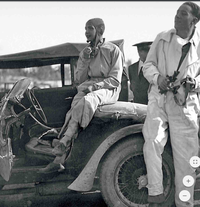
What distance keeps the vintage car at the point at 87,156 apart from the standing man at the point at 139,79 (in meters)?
0.68

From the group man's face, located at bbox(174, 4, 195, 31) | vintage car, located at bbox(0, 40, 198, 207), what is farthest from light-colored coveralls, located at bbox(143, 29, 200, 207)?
vintage car, located at bbox(0, 40, 198, 207)

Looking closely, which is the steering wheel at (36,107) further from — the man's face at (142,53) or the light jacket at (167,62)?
the man's face at (142,53)

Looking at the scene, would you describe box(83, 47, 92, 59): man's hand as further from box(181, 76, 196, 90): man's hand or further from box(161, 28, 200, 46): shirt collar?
box(181, 76, 196, 90): man's hand

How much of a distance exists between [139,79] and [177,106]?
3.95ft

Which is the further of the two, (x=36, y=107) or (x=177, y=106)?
(x=36, y=107)

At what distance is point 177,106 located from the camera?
3.32 m

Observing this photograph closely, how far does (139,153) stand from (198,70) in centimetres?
103

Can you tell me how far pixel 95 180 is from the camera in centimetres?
366

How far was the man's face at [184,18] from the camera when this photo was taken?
3.25 meters

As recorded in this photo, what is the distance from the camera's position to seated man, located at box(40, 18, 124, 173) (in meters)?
3.51

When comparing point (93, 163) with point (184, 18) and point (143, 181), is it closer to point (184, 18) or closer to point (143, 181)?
point (143, 181)

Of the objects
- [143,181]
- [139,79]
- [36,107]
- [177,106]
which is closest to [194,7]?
[177,106]

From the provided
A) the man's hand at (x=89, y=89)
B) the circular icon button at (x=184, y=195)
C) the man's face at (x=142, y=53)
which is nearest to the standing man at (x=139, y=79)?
the man's face at (x=142, y=53)

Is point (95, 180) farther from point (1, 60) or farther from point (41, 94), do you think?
point (1, 60)
